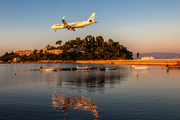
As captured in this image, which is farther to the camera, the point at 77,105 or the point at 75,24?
the point at 75,24

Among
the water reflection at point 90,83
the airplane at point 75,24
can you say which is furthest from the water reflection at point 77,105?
the airplane at point 75,24

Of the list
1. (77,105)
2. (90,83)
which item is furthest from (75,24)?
(77,105)

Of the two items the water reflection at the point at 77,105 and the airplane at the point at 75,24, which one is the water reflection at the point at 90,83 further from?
the airplane at the point at 75,24

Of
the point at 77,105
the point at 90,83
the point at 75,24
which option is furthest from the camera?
the point at 75,24

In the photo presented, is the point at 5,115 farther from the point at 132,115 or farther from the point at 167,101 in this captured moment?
the point at 167,101

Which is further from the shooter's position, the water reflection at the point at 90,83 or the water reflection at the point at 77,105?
the water reflection at the point at 90,83

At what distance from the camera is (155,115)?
20.0 metres

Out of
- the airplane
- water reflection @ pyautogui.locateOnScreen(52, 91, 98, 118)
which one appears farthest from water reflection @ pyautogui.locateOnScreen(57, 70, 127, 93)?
the airplane

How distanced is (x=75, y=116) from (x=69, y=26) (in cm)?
7206

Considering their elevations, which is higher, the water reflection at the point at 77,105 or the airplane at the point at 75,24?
the airplane at the point at 75,24

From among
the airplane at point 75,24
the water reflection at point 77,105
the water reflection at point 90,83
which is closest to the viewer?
the water reflection at point 77,105

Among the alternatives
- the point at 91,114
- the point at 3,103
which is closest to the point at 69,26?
the point at 3,103

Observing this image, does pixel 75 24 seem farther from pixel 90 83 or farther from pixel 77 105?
pixel 77 105

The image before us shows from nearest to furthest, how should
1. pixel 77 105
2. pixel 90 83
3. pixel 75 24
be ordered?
pixel 77 105
pixel 90 83
pixel 75 24
